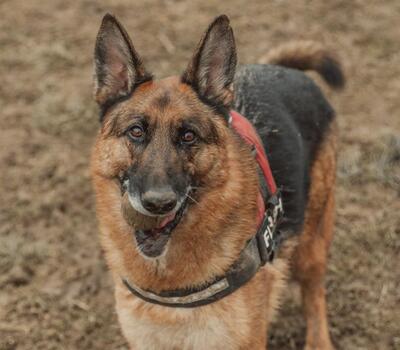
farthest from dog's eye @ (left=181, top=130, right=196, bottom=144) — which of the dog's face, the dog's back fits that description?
the dog's back

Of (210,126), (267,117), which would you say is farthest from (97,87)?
(267,117)

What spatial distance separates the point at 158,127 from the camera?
10.5ft

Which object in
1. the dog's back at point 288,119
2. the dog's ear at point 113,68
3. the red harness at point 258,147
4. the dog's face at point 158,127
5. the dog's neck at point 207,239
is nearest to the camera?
the dog's face at point 158,127

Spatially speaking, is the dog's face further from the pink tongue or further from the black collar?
the black collar

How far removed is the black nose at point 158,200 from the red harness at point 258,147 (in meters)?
0.69

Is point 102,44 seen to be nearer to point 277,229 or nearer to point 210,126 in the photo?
point 210,126

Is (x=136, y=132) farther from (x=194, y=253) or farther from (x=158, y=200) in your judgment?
(x=194, y=253)

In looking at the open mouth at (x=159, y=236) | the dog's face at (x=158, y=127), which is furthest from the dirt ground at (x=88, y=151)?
the dog's face at (x=158, y=127)

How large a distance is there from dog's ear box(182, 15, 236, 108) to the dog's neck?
0.26 meters

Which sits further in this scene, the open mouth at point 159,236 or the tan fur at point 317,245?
the tan fur at point 317,245

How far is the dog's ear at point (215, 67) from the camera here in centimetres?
329

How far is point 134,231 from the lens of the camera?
10.7 feet

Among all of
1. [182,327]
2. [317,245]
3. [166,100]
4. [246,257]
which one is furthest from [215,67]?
[317,245]

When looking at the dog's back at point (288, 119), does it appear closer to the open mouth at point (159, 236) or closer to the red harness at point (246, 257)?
the red harness at point (246, 257)
